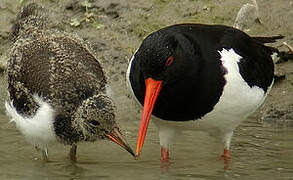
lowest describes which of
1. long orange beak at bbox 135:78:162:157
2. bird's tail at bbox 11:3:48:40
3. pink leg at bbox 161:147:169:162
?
pink leg at bbox 161:147:169:162

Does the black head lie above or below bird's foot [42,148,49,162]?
above

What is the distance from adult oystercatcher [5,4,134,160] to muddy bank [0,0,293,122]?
2.29 meters

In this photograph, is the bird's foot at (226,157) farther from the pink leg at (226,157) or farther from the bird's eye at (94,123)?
the bird's eye at (94,123)

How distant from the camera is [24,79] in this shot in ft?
24.2

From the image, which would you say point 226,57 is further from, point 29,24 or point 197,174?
point 29,24

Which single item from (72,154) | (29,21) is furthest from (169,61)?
(29,21)

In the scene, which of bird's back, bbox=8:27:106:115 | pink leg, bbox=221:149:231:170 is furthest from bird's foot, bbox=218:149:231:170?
bird's back, bbox=8:27:106:115

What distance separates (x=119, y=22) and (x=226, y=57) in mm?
3572

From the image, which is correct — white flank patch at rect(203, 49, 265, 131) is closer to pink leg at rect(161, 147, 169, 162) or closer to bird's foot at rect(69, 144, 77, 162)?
pink leg at rect(161, 147, 169, 162)

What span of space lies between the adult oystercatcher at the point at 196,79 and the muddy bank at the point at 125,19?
242cm

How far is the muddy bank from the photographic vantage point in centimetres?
1012

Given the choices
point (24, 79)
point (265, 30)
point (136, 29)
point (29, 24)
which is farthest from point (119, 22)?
point (24, 79)

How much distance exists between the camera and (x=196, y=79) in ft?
23.0

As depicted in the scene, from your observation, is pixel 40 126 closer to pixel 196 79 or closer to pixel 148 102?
pixel 148 102
